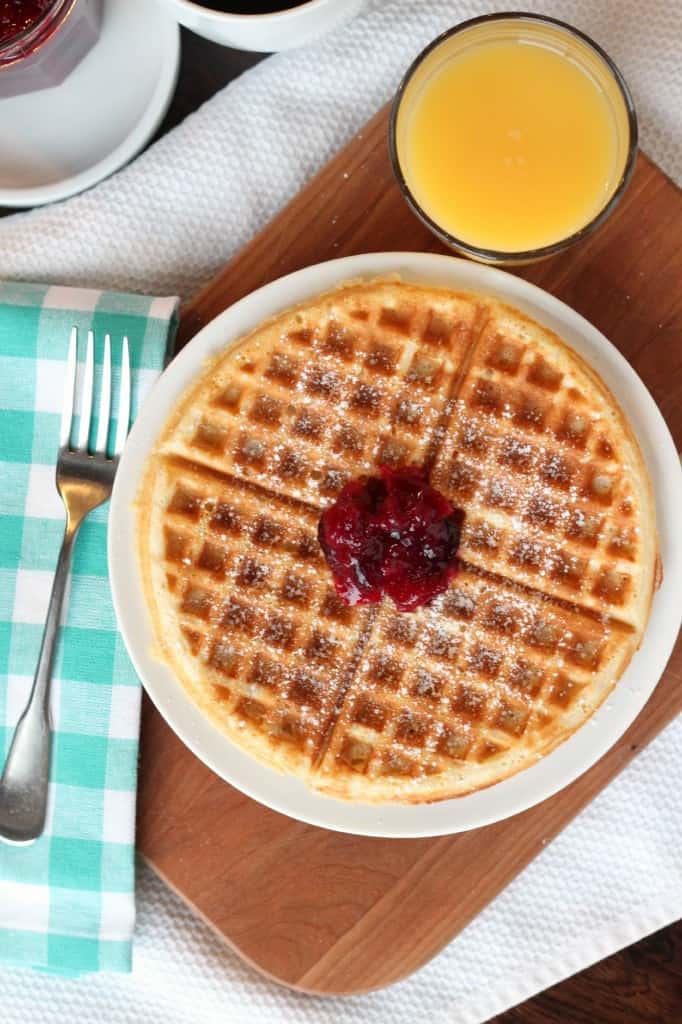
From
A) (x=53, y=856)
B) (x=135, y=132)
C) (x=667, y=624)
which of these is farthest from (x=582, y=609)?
(x=135, y=132)

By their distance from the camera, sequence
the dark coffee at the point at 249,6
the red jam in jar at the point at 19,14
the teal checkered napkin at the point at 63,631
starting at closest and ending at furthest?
the dark coffee at the point at 249,6, the red jam in jar at the point at 19,14, the teal checkered napkin at the point at 63,631

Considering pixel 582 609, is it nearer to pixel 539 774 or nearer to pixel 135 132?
pixel 539 774

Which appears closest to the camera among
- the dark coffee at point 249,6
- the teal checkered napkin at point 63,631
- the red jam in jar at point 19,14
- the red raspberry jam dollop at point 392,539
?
the red raspberry jam dollop at point 392,539

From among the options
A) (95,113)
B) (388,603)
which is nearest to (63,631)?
(388,603)

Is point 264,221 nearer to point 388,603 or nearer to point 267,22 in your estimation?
point 267,22

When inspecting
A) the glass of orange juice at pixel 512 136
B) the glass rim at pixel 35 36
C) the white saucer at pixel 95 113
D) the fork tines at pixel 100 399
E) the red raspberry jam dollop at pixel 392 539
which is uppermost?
the glass of orange juice at pixel 512 136

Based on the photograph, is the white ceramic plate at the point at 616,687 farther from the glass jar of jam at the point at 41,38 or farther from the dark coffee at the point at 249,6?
the glass jar of jam at the point at 41,38

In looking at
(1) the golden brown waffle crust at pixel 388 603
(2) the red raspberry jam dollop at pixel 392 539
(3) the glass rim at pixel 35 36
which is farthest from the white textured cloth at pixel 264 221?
(2) the red raspberry jam dollop at pixel 392 539

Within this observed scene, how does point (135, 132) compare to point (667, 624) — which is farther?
point (135, 132)
